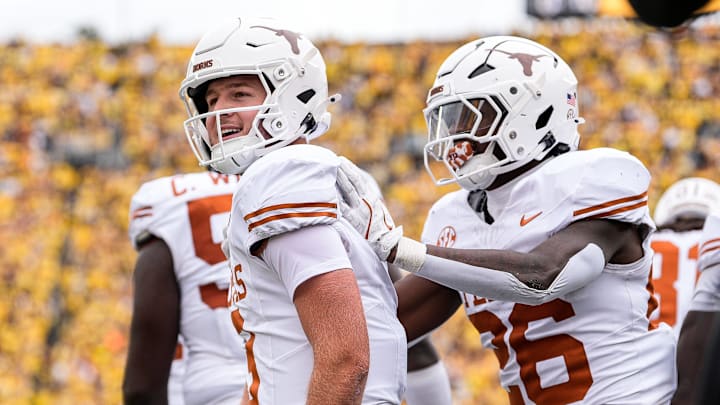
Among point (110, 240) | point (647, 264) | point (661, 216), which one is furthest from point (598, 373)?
point (110, 240)

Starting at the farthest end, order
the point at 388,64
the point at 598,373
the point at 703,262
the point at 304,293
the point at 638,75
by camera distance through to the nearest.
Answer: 1. the point at 388,64
2. the point at 638,75
3. the point at 703,262
4. the point at 598,373
5. the point at 304,293

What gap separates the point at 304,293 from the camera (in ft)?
7.85

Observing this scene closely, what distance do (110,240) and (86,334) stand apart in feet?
4.27

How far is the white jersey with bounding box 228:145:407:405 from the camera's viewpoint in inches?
94.7

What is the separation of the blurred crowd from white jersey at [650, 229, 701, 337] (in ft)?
17.4

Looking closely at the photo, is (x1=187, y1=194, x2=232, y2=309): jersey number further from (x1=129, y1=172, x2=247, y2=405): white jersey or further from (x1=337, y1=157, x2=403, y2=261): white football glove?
(x1=337, y1=157, x2=403, y2=261): white football glove

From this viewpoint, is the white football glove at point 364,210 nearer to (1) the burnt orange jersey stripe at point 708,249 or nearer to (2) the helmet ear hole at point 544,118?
(2) the helmet ear hole at point 544,118

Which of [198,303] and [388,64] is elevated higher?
[198,303]

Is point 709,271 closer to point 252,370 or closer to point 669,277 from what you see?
point 669,277

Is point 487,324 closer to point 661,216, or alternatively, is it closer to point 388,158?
point 661,216

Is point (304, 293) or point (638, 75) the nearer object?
point (304, 293)

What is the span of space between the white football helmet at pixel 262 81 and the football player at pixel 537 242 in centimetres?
47

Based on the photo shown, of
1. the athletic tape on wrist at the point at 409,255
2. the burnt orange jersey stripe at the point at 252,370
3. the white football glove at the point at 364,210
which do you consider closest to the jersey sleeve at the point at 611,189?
the athletic tape on wrist at the point at 409,255

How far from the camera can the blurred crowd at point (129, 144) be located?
1109cm
